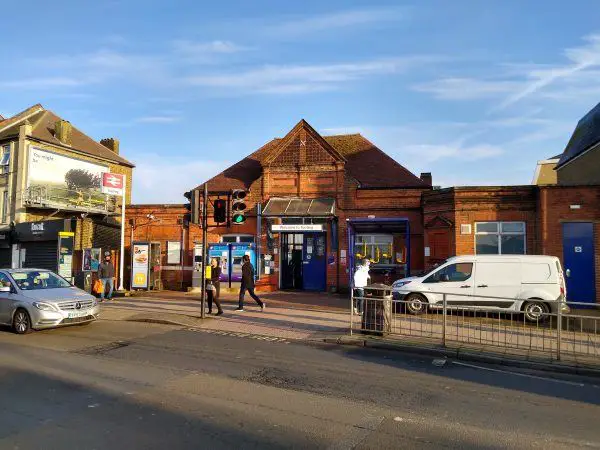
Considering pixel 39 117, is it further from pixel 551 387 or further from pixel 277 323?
pixel 551 387

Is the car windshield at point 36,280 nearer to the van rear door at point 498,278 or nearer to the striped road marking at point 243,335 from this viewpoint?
the striped road marking at point 243,335

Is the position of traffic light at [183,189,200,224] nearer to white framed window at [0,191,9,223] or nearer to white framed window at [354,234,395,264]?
white framed window at [354,234,395,264]

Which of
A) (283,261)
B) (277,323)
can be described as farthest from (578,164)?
(277,323)

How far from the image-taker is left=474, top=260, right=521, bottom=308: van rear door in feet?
46.1

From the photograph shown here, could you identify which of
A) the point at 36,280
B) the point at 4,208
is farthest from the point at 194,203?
the point at 4,208

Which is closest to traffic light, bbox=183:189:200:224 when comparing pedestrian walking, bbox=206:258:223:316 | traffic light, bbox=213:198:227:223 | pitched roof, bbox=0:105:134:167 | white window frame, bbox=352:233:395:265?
traffic light, bbox=213:198:227:223

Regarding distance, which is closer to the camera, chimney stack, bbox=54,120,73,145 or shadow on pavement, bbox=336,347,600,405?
shadow on pavement, bbox=336,347,600,405

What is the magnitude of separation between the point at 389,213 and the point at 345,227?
198cm

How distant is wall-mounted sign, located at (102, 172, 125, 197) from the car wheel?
12.4 metres

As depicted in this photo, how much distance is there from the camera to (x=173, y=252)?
2369 cm

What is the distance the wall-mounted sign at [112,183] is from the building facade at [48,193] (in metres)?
1.79

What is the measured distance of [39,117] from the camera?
33.5 metres

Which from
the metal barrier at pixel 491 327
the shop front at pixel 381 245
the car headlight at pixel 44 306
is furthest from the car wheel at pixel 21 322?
the shop front at pixel 381 245

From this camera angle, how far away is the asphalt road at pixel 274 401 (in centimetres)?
499
